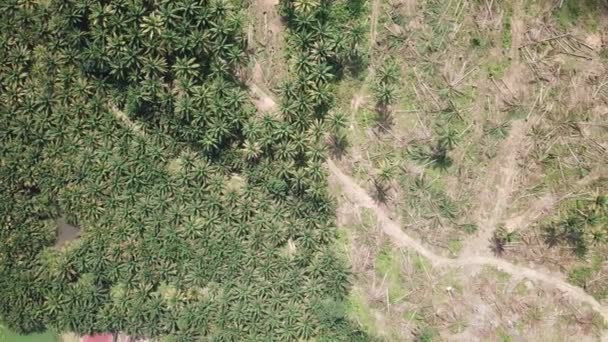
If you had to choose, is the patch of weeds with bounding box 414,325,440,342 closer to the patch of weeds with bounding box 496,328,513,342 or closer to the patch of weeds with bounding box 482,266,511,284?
the patch of weeds with bounding box 496,328,513,342

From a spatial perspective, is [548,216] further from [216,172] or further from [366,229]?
[216,172]

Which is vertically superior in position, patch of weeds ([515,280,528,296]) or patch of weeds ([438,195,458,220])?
patch of weeds ([438,195,458,220])

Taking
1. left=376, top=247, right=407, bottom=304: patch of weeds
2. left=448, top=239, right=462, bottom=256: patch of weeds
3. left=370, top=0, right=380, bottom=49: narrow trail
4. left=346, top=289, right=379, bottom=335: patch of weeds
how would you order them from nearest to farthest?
left=370, top=0, right=380, bottom=49: narrow trail, left=448, top=239, right=462, bottom=256: patch of weeds, left=376, top=247, right=407, bottom=304: patch of weeds, left=346, top=289, right=379, bottom=335: patch of weeds

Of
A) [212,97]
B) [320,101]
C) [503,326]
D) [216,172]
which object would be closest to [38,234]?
[216,172]

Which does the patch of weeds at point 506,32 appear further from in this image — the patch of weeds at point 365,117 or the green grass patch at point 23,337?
the green grass patch at point 23,337

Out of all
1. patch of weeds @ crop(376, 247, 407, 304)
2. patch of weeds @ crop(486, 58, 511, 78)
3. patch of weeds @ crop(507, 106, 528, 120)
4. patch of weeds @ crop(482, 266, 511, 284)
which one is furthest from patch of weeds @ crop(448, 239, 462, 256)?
patch of weeds @ crop(486, 58, 511, 78)

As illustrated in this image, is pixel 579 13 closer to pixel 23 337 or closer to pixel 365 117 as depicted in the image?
pixel 365 117

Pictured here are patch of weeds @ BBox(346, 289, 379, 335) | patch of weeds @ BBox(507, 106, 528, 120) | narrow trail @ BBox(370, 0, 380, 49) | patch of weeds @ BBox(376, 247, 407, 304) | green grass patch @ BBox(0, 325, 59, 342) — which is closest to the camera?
patch of weeds @ BBox(507, 106, 528, 120)

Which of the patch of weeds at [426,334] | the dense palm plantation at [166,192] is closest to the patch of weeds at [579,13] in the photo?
the dense palm plantation at [166,192]
